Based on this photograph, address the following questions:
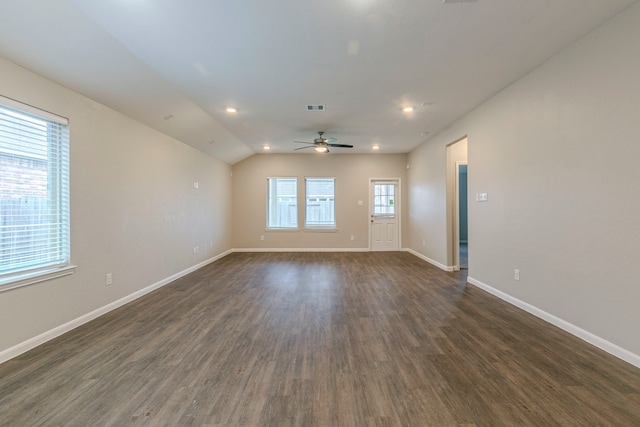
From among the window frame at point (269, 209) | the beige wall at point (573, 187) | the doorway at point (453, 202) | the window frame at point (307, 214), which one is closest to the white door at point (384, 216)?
the window frame at point (307, 214)

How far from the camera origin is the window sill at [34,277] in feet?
7.08

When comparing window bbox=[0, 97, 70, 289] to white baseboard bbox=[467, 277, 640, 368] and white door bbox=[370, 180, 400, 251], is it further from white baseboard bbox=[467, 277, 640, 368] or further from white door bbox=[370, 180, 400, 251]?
white door bbox=[370, 180, 400, 251]

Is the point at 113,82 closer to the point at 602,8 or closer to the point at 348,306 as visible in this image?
the point at 348,306

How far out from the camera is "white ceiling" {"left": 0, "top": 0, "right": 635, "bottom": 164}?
2002 mm

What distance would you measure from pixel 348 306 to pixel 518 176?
265 cm

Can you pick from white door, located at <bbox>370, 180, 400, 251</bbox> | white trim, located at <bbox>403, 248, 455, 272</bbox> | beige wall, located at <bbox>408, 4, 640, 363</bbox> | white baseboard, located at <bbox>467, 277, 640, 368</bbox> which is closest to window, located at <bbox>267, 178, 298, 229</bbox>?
white door, located at <bbox>370, 180, 400, 251</bbox>

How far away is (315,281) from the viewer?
14.6 feet

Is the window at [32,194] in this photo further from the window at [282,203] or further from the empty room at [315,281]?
the window at [282,203]

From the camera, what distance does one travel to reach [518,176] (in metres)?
3.23

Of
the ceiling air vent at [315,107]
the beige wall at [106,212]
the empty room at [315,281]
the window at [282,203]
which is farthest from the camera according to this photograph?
the window at [282,203]

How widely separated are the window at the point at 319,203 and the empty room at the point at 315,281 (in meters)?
3.30

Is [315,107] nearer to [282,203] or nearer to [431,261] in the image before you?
[282,203]

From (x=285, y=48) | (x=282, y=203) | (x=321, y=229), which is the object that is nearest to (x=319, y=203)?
(x=321, y=229)

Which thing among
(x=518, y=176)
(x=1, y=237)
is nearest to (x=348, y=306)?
(x=518, y=176)
